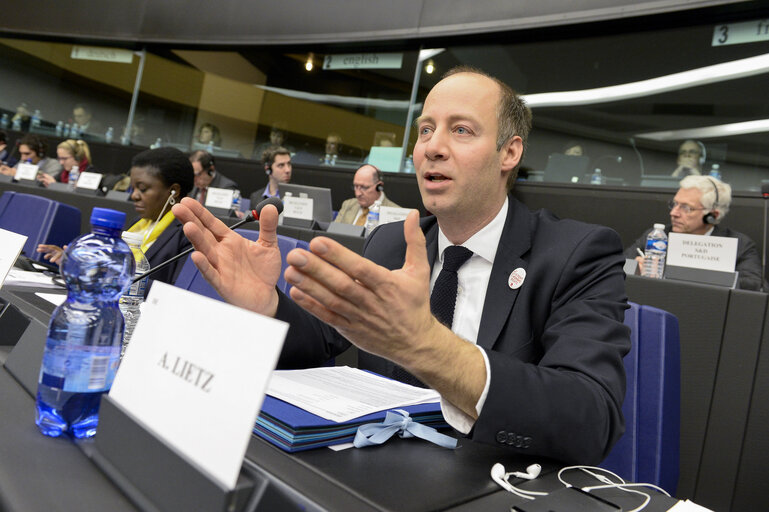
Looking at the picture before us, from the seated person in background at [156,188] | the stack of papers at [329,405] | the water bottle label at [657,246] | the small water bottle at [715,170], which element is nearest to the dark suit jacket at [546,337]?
the stack of papers at [329,405]

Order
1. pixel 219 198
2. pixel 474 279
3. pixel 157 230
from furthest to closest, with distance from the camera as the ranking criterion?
pixel 219 198 < pixel 157 230 < pixel 474 279

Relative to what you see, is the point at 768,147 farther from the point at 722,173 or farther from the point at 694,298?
the point at 694,298

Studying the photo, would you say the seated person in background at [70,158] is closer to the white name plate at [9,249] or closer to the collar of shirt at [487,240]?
the white name plate at [9,249]

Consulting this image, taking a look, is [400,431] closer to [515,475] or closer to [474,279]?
[515,475]

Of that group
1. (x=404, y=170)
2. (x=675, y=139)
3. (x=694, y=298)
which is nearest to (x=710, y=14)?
(x=675, y=139)

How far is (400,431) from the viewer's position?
2.33 feet

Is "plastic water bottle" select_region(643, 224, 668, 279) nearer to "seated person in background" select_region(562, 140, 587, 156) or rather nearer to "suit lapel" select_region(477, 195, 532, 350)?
"suit lapel" select_region(477, 195, 532, 350)

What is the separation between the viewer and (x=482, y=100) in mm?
1303

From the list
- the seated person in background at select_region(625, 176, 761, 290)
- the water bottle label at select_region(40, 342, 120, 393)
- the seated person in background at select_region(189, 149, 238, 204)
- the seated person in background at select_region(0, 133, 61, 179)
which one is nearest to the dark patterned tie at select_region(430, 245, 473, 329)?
the water bottle label at select_region(40, 342, 120, 393)

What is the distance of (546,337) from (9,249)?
0.92 metres

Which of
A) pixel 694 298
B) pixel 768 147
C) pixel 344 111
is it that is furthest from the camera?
pixel 344 111

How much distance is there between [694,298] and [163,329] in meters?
1.92

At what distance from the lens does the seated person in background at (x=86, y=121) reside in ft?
28.0

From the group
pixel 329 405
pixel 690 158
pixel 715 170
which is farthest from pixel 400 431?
pixel 690 158
